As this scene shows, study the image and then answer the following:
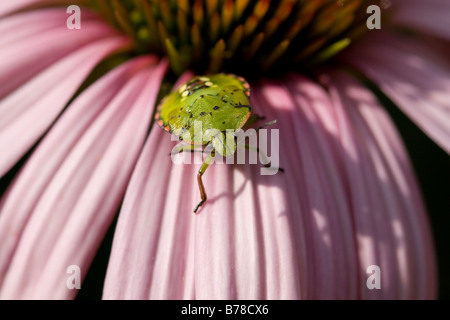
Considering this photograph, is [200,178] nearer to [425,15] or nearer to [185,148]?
[185,148]

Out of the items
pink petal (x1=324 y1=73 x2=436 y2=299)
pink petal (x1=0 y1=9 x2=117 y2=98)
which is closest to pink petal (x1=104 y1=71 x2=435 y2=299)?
pink petal (x1=324 y1=73 x2=436 y2=299)

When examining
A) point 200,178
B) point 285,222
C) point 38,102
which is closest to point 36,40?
point 38,102

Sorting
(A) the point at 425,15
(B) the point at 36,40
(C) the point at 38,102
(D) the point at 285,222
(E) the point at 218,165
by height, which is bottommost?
(D) the point at 285,222

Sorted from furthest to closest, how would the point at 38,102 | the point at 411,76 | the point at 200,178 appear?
1. the point at 411,76
2. the point at 38,102
3. the point at 200,178

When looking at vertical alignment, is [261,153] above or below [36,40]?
below

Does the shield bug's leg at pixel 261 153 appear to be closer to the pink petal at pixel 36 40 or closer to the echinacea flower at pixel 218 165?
the echinacea flower at pixel 218 165

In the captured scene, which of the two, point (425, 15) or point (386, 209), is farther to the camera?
point (425, 15)
